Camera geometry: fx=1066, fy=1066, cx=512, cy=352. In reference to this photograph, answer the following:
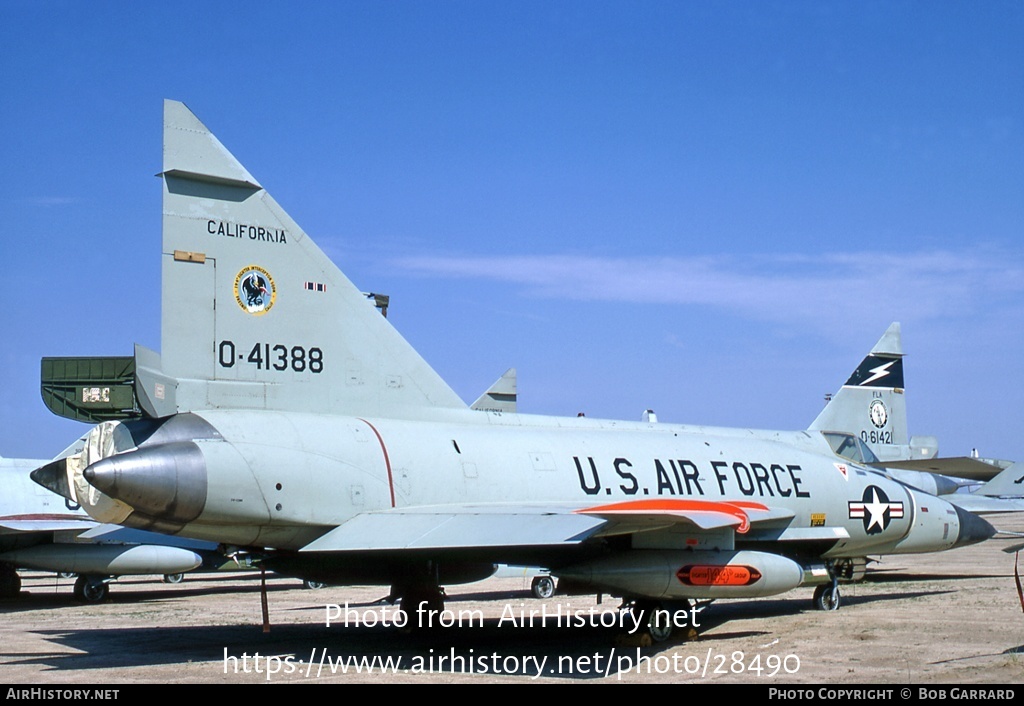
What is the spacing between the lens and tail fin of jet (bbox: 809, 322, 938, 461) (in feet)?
62.6

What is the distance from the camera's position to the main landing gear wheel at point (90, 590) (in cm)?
2066

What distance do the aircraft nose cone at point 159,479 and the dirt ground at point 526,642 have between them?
5.00ft

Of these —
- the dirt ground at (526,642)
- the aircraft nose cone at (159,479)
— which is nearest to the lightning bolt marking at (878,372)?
the dirt ground at (526,642)

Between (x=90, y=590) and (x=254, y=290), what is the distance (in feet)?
39.7

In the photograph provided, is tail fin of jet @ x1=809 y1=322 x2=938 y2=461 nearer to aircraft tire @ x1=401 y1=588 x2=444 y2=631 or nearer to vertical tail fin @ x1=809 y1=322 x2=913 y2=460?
vertical tail fin @ x1=809 y1=322 x2=913 y2=460

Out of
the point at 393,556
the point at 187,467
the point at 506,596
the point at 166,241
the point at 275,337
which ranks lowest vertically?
the point at 506,596

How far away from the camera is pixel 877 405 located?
19656mm

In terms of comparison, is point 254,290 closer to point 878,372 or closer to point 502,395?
point 502,395

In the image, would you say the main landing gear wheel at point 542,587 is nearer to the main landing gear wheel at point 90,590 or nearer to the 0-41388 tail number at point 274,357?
the 0-41388 tail number at point 274,357

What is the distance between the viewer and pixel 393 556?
1188 centimetres
